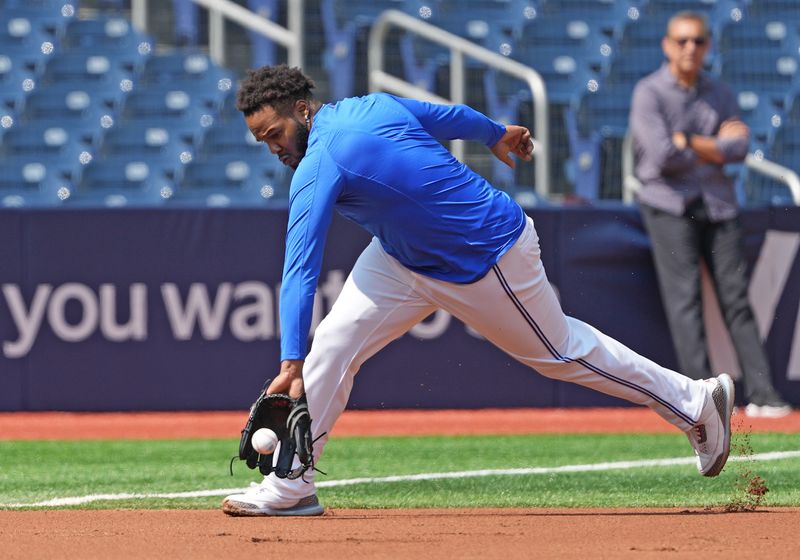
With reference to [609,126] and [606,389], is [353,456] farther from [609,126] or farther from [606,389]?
[609,126]

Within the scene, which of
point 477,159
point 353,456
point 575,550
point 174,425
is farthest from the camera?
point 477,159

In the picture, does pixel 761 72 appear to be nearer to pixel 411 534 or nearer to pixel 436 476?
pixel 436 476

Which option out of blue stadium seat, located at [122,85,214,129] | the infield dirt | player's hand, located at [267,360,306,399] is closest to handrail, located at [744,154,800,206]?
blue stadium seat, located at [122,85,214,129]

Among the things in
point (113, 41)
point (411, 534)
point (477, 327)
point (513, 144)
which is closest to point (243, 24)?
→ point (113, 41)

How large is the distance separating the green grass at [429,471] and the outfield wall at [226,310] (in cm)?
127

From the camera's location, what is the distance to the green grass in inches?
230

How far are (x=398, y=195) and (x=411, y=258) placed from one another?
282 millimetres

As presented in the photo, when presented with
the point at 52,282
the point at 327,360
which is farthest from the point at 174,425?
the point at 327,360

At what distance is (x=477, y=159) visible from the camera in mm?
12227

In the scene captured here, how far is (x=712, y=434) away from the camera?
5.56 metres

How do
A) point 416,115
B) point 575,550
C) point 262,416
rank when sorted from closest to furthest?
point 575,550 → point 262,416 → point 416,115

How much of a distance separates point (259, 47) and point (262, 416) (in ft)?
26.8

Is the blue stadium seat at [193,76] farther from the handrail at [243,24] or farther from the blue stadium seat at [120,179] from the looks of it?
the blue stadium seat at [120,179]

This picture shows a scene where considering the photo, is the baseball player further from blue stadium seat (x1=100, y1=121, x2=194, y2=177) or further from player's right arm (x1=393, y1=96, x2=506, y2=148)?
blue stadium seat (x1=100, y1=121, x2=194, y2=177)
